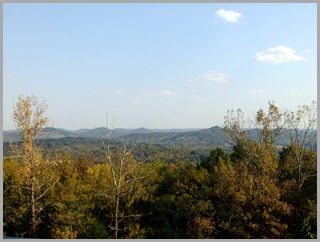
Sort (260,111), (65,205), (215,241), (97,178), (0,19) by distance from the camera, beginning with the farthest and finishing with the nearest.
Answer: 1. (97,178)
2. (65,205)
3. (260,111)
4. (0,19)
5. (215,241)

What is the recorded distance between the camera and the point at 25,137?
9773 mm

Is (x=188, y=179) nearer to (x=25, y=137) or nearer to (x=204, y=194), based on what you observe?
(x=204, y=194)

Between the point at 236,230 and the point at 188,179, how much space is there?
2.70 metres

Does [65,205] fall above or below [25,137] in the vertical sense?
below

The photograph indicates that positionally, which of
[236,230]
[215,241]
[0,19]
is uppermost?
[0,19]

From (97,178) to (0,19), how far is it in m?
9.32

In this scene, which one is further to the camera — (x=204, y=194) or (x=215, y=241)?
(x=204, y=194)

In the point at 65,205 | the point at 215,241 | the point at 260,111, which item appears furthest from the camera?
the point at 65,205

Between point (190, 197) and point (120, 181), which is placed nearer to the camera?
point (120, 181)

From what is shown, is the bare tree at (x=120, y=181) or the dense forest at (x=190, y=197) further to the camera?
the dense forest at (x=190, y=197)

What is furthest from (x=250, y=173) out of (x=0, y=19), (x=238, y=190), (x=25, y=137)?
(x=0, y=19)

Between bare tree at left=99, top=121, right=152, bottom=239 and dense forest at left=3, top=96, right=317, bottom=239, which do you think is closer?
bare tree at left=99, top=121, right=152, bottom=239

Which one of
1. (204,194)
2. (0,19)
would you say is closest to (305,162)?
(204,194)

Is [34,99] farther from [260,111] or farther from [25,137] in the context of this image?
[260,111]
